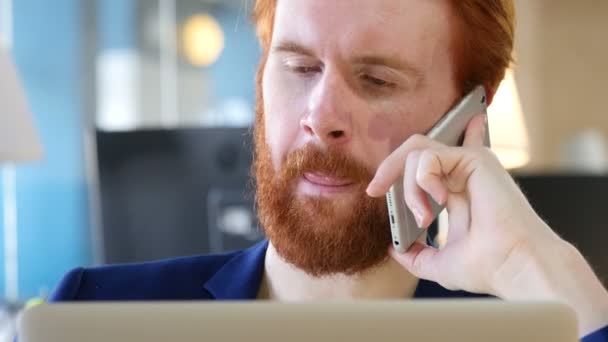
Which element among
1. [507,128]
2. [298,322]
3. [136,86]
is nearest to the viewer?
[298,322]

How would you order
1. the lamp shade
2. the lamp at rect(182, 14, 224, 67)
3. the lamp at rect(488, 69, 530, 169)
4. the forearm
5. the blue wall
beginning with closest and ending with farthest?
the forearm → the lamp at rect(488, 69, 530, 169) → the lamp shade → the blue wall → the lamp at rect(182, 14, 224, 67)

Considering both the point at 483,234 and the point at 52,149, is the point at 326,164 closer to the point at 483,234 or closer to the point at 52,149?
the point at 483,234

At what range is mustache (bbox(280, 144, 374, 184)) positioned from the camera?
1.10 metres

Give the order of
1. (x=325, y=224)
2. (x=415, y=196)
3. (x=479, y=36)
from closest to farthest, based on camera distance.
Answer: (x=415, y=196), (x=325, y=224), (x=479, y=36)

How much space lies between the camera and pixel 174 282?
121 cm

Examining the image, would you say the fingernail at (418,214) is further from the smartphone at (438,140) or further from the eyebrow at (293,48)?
the eyebrow at (293,48)

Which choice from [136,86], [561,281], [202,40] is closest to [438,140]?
[561,281]

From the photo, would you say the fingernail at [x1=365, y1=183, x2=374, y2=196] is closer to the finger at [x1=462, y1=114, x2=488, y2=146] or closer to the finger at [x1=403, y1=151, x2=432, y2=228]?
the finger at [x1=403, y1=151, x2=432, y2=228]

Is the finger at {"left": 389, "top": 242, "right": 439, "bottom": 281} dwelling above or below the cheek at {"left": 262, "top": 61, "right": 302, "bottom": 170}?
below

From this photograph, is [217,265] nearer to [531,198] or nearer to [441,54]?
[441,54]

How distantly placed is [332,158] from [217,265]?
10.3 inches

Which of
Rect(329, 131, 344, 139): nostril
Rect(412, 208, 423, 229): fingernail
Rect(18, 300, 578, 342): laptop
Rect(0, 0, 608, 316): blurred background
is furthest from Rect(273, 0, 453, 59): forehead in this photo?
Rect(0, 0, 608, 316): blurred background

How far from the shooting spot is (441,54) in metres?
1.22

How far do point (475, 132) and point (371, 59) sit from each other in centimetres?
21
